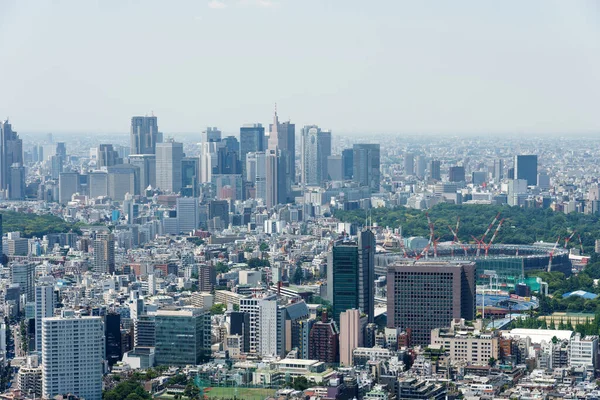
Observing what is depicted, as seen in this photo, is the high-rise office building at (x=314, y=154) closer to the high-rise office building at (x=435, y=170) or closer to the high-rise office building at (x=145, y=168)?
the high-rise office building at (x=435, y=170)

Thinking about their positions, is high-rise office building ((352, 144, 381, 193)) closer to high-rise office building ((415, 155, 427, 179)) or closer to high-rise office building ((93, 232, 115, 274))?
high-rise office building ((415, 155, 427, 179))

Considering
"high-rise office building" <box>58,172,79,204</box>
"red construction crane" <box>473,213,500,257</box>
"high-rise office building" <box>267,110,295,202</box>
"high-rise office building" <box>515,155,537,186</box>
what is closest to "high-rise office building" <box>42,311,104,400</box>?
"red construction crane" <box>473,213,500,257</box>

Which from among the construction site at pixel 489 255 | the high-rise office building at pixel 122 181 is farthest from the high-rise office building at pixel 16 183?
the construction site at pixel 489 255

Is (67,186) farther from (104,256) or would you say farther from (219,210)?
(104,256)

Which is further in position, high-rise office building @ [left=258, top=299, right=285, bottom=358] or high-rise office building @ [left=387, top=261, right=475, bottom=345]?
high-rise office building @ [left=387, top=261, right=475, bottom=345]

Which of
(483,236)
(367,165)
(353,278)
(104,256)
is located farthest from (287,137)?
(353,278)

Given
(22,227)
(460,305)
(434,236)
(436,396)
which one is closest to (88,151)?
(22,227)
